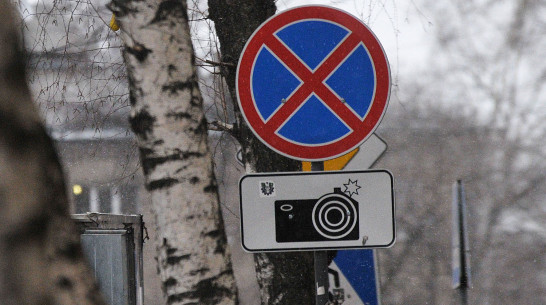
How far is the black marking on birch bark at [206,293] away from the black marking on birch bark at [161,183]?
1.02ft

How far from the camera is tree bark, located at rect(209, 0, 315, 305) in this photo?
5.13 metres

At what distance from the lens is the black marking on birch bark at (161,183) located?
9.91ft

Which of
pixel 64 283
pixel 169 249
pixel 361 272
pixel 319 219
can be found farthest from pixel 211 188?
pixel 361 272

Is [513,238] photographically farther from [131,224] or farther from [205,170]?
[205,170]

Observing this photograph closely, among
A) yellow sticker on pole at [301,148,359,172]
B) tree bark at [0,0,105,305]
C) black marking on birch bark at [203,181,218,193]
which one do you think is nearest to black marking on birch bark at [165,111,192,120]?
black marking on birch bark at [203,181,218,193]

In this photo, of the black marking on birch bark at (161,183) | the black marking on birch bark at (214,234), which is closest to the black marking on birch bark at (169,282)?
the black marking on birch bark at (214,234)

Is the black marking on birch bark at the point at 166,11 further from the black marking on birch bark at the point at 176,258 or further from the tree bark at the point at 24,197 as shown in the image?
the tree bark at the point at 24,197

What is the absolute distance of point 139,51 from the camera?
3084mm

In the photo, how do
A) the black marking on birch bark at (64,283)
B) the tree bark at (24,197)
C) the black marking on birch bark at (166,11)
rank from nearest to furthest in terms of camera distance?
the tree bark at (24,197), the black marking on birch bark at (64,283), the black marking on birch bark at (166,11)

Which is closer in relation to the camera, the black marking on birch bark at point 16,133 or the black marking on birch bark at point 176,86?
the black marking on birch bark at point 16,133

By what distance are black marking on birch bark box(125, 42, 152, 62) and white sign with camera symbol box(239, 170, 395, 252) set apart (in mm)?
565

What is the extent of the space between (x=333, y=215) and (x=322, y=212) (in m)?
0.04

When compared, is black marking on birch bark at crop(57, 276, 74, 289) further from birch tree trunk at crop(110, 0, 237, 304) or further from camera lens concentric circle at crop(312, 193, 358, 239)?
camera lens concentric circle at crop(312, 193, 358, 239)

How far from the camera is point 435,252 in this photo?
11406 mm
